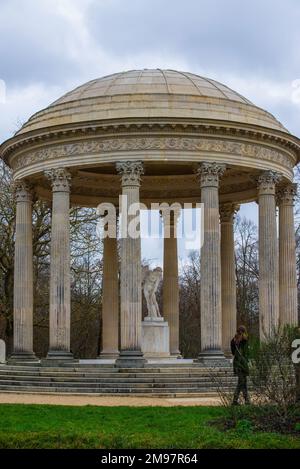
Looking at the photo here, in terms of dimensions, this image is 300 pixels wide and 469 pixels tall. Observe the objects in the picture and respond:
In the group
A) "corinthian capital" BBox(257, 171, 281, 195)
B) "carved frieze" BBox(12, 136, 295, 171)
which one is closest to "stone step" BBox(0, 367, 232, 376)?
"corinthian capital" BBox(257, 171, 281, 195)

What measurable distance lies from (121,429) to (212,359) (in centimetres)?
1855

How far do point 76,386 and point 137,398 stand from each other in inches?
149

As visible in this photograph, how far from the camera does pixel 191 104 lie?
1661 inches

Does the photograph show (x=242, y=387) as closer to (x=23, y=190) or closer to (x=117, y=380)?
(x=117, y=380)

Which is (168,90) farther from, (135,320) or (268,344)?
→ (268,344)

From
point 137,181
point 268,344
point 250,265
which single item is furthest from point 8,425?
point 250,265

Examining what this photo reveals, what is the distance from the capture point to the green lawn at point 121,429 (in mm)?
18469

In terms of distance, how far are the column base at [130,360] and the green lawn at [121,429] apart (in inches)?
421

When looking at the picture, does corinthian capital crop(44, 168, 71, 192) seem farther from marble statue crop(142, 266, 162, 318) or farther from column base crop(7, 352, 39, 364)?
column base crop(7, 352, 39, 364)

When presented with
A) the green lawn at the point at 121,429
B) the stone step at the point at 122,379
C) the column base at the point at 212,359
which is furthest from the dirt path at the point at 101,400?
the column base at the point at 212,359

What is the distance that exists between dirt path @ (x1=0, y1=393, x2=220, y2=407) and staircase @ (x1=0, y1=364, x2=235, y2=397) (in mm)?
1100

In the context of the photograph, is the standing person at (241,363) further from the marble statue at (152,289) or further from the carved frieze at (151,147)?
the marble statue at (152,289)

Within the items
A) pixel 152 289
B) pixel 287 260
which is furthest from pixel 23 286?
pixel 287 260

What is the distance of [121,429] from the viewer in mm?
21969
